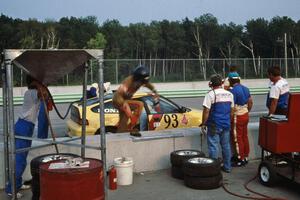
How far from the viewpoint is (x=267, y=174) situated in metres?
6.89

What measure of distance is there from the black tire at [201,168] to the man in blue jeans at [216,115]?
756 millimetres

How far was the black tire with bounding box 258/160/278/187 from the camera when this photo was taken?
6.73m

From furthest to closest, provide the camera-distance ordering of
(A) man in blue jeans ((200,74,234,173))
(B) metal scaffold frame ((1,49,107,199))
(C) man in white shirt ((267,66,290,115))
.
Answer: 1. (C) man in white shirt ((267,66,290,115))
2. (A) man in blue jeans ((200,74,234,173))
3. (B) metal scaffold frame ((1,49,107,199))

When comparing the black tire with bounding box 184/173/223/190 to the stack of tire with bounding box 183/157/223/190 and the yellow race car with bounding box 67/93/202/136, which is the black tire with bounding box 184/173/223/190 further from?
the yellow race car with bounding box 67/93/202/136

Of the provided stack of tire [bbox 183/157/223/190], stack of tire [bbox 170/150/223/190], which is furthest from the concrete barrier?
stack of tire [bbox 183/157/223/190]

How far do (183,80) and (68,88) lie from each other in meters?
10.8

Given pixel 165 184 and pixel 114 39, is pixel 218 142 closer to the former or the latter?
pixel 165 184

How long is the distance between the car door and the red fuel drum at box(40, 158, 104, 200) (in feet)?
17.9

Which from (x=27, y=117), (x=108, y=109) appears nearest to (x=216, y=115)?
(x=27, y=117)

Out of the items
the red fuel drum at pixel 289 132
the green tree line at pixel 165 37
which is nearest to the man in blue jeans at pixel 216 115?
the red fuel drum at pixel 289 132

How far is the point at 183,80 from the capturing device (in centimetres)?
3694

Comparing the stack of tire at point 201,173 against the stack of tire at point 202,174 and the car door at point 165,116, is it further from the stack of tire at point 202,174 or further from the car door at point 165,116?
the car door at point 165,116

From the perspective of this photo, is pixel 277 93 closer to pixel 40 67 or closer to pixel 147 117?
pixel 147 117

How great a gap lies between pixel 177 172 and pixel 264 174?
1447 millimetres
